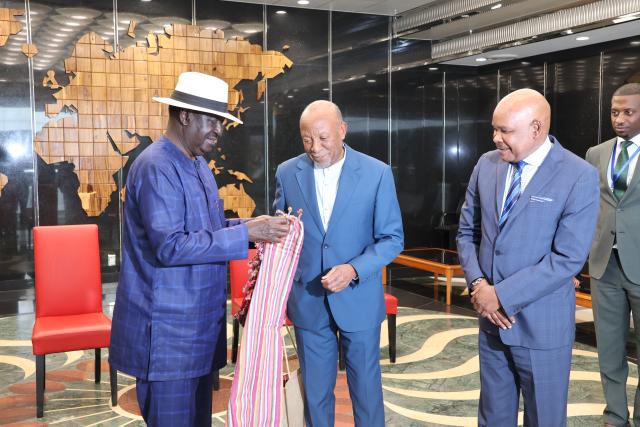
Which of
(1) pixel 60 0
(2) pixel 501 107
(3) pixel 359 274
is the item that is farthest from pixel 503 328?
(1) pixel 60 0

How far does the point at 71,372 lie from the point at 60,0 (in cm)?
466

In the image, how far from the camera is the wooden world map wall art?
303 inches

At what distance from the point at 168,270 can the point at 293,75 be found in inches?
262

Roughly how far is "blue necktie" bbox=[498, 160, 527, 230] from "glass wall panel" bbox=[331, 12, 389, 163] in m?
6.40

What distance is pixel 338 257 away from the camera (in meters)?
2.96

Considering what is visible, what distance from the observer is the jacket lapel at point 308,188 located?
299 cm

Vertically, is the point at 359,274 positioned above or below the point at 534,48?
below

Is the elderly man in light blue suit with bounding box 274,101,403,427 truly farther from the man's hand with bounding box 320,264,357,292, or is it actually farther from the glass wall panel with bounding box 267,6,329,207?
the glass wall panel with bounding box 267,6,329,207

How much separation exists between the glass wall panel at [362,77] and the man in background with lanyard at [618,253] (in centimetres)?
546

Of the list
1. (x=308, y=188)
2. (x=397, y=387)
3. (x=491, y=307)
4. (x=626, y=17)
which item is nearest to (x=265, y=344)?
(x=308, y=188)

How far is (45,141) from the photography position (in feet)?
25.1

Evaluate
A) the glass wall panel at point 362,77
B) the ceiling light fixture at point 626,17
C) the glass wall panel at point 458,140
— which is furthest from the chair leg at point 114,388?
the glass wall panel at point 458,140

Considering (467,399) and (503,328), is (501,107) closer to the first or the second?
(503,328)

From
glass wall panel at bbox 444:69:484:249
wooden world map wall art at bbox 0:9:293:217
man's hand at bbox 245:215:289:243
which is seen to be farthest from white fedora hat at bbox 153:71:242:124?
glass wall panel at bbox 444:69:484:249
